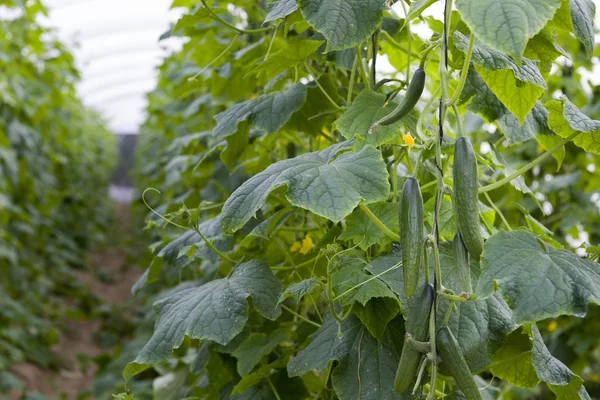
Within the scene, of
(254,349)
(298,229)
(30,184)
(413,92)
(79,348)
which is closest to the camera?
(413,92)

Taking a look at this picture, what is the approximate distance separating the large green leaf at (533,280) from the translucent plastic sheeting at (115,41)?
792 cm

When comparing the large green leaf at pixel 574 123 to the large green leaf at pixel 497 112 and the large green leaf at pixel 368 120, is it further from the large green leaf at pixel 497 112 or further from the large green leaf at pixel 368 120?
the large green leaf at pixel 368 120

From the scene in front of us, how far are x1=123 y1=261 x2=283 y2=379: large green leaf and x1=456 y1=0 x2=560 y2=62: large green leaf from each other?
2.13ft

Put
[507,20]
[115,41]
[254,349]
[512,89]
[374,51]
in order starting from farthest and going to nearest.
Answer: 1. [115,41]
2. [254,349]
3. [374,51]
4. [512,89]
5. [507,20]

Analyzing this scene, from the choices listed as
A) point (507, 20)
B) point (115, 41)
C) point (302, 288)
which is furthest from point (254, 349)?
point (115, 41)

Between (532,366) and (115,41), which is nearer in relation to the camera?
(532,366)

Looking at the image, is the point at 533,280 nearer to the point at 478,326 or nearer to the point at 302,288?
the point at 478,326

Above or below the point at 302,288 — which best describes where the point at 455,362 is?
below

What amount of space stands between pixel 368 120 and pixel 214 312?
18.6 inches

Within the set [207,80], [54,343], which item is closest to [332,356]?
[207,80]

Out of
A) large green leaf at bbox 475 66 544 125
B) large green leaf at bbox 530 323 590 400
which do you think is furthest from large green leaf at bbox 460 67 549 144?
large green leaf at bbox 530 323 590 400

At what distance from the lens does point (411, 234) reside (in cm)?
98

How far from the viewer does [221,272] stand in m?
2.06

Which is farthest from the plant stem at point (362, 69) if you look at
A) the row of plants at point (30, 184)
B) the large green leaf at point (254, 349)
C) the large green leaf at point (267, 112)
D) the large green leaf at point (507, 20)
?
the row of plants at point (30, 184)
